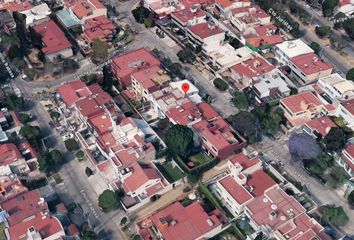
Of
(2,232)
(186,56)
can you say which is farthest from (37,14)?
(2,232)

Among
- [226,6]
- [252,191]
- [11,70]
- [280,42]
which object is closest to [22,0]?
[11,70]

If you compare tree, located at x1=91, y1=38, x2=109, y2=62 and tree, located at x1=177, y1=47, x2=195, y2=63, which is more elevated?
tree, located at x1=91, y1=38, x2=109, y2=62

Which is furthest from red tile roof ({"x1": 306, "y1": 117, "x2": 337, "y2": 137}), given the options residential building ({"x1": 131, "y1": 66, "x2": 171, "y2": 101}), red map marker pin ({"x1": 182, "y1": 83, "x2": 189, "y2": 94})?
residential building ({"x1": 131, "y1": 66, "x2": 171, "y2": 101})

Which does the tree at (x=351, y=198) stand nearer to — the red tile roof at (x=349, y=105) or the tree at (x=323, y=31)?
the red tile roof at (x=349, y=105)

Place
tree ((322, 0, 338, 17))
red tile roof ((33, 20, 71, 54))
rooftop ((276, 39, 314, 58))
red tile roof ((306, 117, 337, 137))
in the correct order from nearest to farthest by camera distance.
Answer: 1. red tile roof ((306, 117, 337, 137))
2. rooftop ((276, 39, 314, 58))
3. red tile roof ((33, 20, 71, 54))
4. tree ((322, 0, 338, 17))

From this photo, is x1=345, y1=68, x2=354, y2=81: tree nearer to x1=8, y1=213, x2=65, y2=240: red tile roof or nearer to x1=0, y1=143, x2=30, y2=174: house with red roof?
x1=8, y1=213, x2=65, y2=240: red tile roof

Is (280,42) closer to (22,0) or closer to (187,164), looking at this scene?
(187,164)

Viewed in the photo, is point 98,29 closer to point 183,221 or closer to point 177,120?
point 177,120
